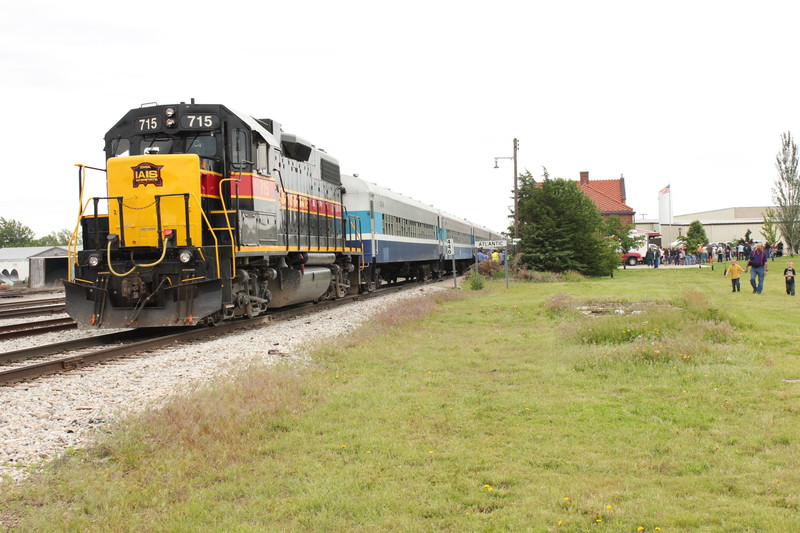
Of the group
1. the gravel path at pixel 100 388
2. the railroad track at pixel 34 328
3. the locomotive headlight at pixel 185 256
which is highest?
the locomotive headlight at pixel 185 256

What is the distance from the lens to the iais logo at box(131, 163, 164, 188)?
1179cm

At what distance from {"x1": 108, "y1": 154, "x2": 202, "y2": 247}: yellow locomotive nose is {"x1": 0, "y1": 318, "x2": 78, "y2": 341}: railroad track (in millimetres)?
2836

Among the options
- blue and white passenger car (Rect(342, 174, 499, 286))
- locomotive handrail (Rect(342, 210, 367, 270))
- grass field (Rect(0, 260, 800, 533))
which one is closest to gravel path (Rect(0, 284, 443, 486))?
grass field (Rect(0, 260, 800, 533))

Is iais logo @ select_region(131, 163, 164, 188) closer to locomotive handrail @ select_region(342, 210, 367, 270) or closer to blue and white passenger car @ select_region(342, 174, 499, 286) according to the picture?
locomotive handrail @ select_region(342, 210, 367, 270)

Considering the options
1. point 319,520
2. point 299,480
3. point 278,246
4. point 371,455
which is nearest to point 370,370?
point 371,455

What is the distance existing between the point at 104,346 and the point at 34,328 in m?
3.48

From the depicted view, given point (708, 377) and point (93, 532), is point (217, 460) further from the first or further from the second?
point (708, 377)

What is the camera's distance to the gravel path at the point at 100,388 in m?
5.55

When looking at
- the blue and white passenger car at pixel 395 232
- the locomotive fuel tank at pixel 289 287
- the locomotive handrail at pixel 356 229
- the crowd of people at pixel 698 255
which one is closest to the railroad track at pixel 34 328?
the locomotive fuel tank at pixel 289 287

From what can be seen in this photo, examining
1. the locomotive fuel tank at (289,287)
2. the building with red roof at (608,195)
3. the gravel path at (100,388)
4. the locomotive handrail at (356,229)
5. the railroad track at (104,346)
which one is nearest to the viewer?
the gravel path at (100,388)

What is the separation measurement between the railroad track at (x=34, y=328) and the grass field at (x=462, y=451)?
22.5ft

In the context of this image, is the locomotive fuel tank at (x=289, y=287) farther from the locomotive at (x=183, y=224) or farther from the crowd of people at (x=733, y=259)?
the crowd of people at (x=733, y=259)

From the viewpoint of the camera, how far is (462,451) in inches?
203

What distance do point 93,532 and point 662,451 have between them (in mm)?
4008
